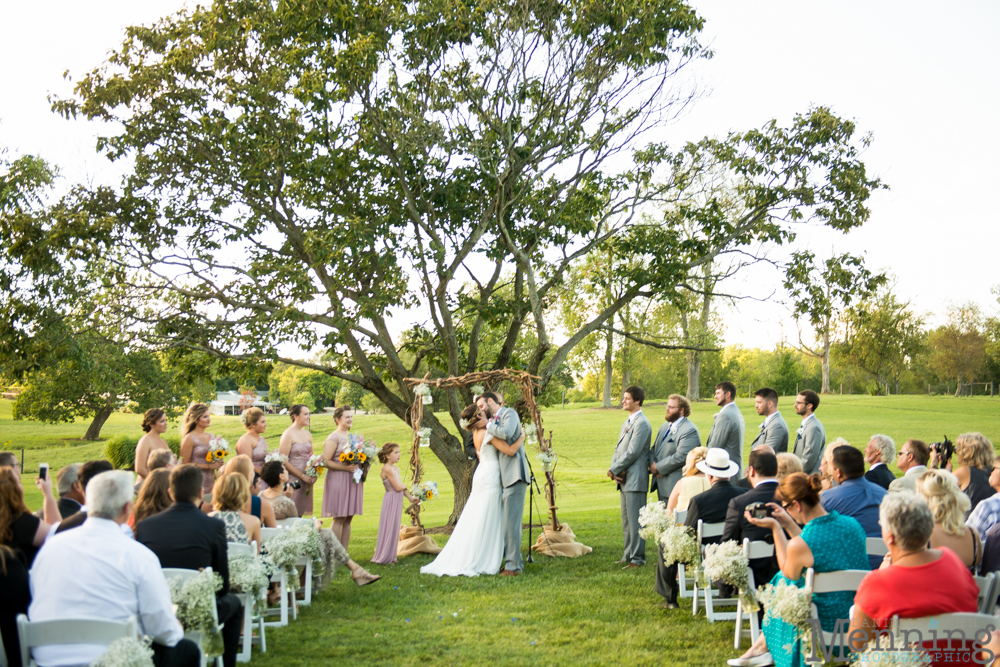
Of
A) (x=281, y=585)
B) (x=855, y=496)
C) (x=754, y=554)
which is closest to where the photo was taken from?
(x=754, y=554)

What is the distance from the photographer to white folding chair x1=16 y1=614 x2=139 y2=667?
3.72 meters

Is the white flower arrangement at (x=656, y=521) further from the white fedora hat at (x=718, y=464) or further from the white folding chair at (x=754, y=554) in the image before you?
the white folding chair at (x=754, y=554)

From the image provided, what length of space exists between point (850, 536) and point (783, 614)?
2.22ft

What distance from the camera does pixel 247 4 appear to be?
37.2 ft

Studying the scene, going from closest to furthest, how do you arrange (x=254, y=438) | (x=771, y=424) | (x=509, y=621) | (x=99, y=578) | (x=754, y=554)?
(x=99, y=578)
(x=754, y=554)
(x=509, y=621)
(x=254, y=438)
(x=771, y=424)

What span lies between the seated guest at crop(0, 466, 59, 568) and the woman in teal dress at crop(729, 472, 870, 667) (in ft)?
14.4

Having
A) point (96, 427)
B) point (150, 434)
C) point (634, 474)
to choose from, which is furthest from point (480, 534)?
point (96, 427)

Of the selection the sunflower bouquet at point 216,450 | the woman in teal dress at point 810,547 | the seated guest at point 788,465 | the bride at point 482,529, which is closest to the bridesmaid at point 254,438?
the sunflower bouquet at point 216,450

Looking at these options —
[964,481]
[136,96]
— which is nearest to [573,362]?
[136,96]

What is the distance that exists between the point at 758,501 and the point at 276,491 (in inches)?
191

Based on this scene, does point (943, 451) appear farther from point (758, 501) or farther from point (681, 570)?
point (758, 501)

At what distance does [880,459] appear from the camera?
281 inches

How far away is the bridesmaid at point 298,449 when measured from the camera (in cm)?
981

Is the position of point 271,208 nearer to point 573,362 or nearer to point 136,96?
Result: point 136,96
